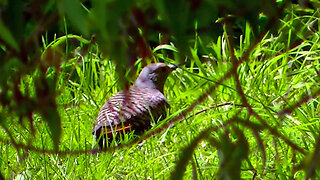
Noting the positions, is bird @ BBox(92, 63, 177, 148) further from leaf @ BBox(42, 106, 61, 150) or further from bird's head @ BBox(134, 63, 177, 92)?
leaf @ BBox(42, 106, 61, 150)

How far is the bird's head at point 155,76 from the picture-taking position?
10.9ft

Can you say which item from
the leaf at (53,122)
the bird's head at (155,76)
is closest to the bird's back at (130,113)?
the bird's head at (155,76)

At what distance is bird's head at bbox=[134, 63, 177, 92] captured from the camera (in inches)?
131

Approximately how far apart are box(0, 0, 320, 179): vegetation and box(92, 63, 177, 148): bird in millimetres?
78

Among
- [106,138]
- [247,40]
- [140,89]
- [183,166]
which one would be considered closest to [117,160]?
[106,138]

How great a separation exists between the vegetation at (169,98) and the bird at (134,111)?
78 mm

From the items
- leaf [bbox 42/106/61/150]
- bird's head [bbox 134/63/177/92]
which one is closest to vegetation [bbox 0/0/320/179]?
leaf [bbox 42/106/61/150]

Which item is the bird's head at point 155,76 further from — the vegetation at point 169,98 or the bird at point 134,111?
the vegetation at point 169,98

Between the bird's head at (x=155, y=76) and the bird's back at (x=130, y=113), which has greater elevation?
the bird's head at (x=155, y=76)

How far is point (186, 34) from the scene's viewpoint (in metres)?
0.81

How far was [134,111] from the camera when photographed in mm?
2961

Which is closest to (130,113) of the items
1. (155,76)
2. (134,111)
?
(134,111)

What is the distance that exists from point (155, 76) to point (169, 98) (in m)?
0.19

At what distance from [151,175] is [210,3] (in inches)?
66.5
